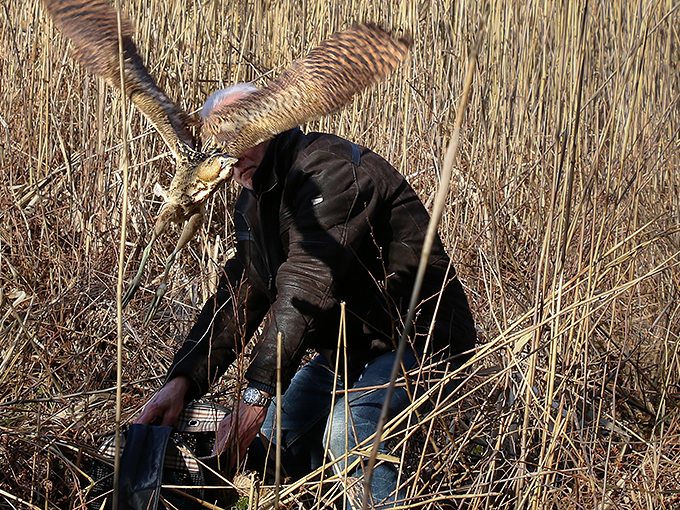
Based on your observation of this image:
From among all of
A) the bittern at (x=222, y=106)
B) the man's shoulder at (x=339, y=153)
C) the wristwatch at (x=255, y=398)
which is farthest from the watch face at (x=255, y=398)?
the man's shoulder at (x=339, y=153)

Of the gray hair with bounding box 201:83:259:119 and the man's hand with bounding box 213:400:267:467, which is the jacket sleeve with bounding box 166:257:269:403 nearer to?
the man's hand with bounding box 213:400:267:467

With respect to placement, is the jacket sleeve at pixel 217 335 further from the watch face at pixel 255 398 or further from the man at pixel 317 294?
the watch face at pixel 255 398

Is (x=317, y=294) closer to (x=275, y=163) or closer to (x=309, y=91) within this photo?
(x=275, y=163)

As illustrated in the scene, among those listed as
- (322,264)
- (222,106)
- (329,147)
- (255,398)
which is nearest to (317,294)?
(322,264)

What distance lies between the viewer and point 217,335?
7.41ft

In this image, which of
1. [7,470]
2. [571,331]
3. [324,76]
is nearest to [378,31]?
[324,76]

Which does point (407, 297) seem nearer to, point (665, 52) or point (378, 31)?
point (378, 31)

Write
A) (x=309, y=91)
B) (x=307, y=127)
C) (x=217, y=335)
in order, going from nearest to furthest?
1. (x=309, y=91)
2. (x=217, y=335)
3. (x=307, y=127)

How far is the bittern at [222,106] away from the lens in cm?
149

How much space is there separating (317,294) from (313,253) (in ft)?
0.37

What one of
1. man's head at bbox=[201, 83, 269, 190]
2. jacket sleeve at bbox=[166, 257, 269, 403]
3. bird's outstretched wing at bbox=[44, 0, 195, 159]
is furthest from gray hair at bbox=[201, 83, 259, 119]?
jacket sleeve at bbox=[166, 257, 269, 403]

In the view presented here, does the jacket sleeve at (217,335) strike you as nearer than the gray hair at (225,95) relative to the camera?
No

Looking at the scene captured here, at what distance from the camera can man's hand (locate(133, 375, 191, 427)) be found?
2025mm

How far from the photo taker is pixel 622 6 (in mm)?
3582
